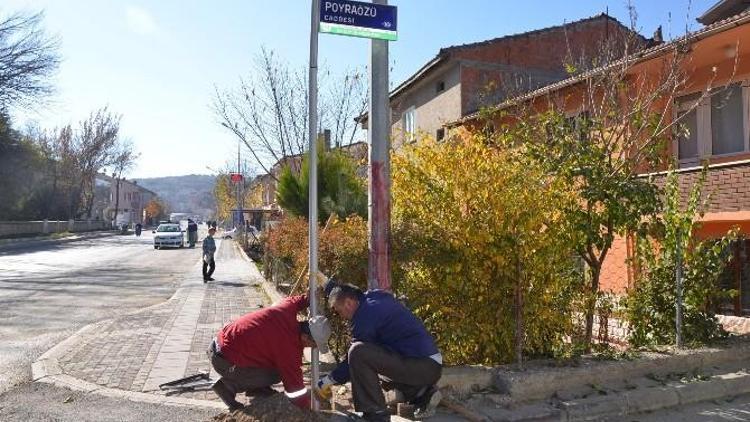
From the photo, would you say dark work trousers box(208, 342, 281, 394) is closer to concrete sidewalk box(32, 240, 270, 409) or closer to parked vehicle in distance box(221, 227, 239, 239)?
concrete sidewalk box(32, 240, 270, 409)

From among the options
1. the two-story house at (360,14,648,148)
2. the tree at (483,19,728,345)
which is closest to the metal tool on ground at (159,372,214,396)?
the tree at (483,19,728,345)

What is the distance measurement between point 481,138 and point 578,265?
1923 mm

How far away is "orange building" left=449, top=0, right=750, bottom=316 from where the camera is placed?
955 cm

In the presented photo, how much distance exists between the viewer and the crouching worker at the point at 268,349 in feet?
14.7

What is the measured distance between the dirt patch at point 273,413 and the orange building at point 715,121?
5307 millimetres

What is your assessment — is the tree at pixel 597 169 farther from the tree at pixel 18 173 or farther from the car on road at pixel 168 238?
the tree at pixel 18 173

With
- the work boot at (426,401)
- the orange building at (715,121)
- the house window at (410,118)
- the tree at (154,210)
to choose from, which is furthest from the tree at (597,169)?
the tree at (154,210)

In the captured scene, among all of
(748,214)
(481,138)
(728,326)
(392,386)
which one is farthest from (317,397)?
(748,214)

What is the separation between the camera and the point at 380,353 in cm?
442

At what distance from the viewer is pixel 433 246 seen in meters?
5.57

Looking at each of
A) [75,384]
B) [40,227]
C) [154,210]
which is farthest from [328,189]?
[154,210]

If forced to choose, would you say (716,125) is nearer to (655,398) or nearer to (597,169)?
(597,169)

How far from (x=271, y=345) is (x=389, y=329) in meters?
0.87

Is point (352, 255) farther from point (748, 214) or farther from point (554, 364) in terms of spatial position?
point (748, 214)
